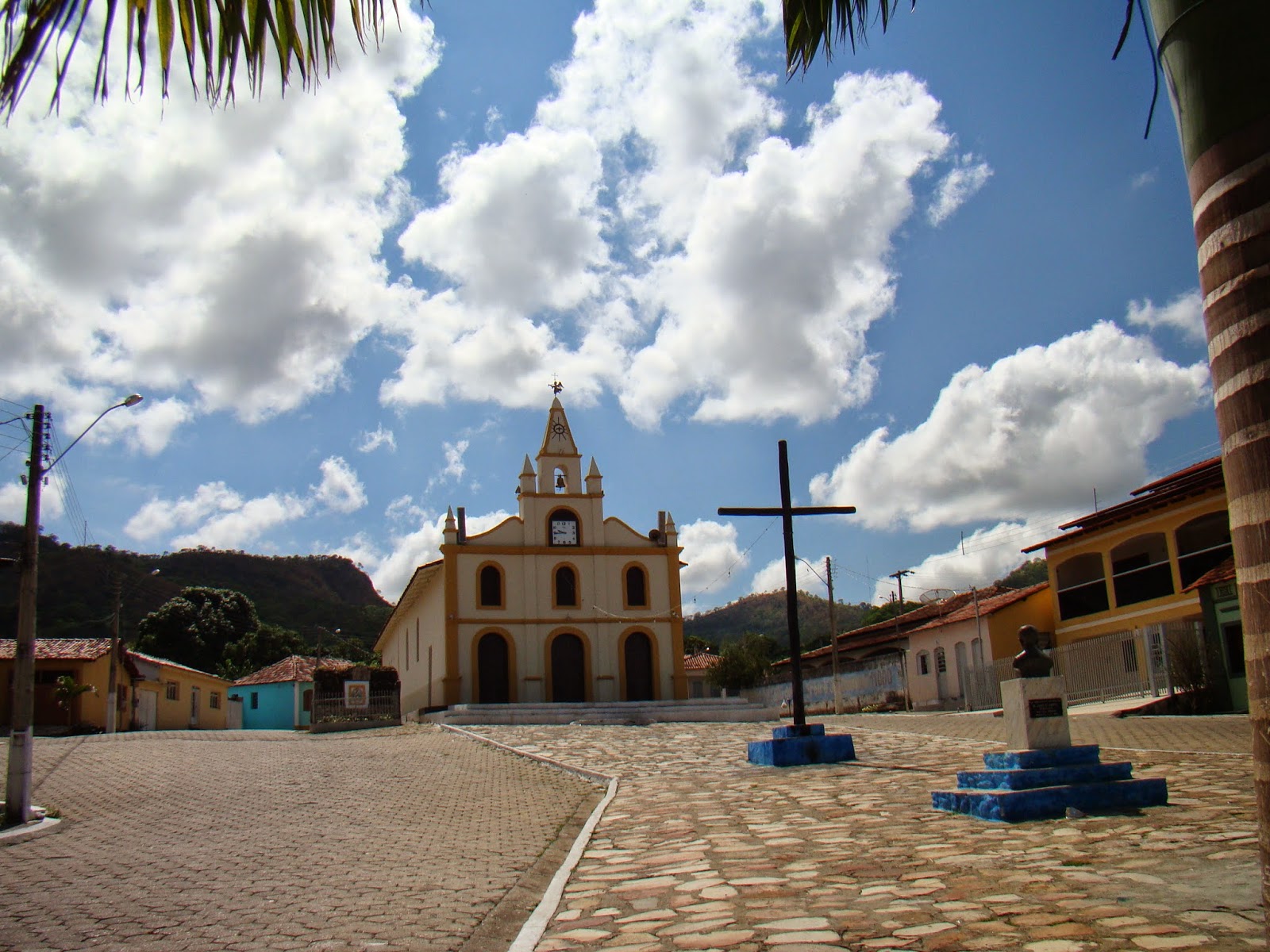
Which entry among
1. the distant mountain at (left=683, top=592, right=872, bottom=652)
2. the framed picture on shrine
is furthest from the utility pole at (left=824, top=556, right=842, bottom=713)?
the distant mountain at (left=683, top=592, right=872, bottom=652)

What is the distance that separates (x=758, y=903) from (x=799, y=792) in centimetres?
480

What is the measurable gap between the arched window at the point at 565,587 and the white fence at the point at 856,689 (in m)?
7.51

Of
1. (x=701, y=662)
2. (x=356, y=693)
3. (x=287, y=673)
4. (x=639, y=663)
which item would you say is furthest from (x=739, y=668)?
(x=356, y=693)

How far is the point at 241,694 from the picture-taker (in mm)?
50594

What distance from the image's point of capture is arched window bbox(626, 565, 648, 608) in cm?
3219

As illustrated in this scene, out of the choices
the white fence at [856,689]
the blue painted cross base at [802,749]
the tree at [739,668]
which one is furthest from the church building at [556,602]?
the blue painted cross base at [802,749]

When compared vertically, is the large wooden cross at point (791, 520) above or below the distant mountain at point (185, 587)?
below

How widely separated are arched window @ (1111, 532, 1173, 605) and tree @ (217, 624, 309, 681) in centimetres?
4900

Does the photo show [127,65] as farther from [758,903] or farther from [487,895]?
[487,895]

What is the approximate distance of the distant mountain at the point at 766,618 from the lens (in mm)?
81188

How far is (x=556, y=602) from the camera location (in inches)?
1247

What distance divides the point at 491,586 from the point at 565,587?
89.2 inches

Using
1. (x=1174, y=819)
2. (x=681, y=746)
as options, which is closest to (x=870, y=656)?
(x=681, y=746)

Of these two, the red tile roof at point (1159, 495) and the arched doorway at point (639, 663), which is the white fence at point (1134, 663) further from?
the arched doorway at point (639, 663)
